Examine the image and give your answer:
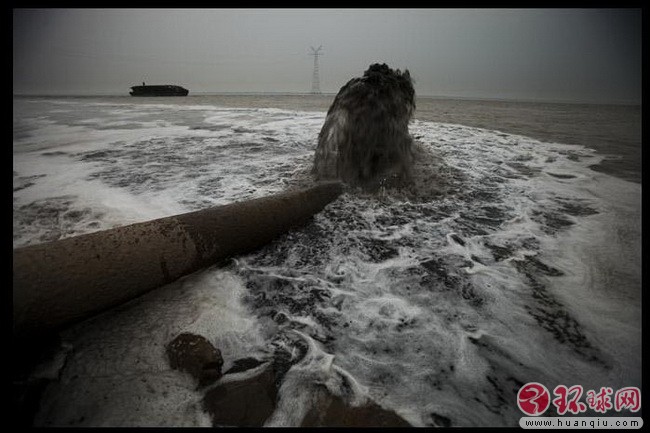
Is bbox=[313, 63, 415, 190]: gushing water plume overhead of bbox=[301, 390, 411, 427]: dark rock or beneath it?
overhead

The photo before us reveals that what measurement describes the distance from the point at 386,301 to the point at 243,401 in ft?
3.99

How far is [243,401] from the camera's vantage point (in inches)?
62.6

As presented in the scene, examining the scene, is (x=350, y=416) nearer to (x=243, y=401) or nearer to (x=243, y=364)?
(x=243, y=401)

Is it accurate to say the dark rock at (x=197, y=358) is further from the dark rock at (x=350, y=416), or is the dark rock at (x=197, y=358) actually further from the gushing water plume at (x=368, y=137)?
the gushing water plume at (x=368, y=137)

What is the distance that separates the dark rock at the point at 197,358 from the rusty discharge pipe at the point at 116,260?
50cm

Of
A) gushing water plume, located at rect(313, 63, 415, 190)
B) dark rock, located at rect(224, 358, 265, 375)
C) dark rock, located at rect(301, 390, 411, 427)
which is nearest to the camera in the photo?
dark rock, located at rect(301, 390, 411, 427)

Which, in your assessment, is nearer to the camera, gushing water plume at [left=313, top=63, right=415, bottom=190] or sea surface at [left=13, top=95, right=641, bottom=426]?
sea surface at [left=13, top=95, right=641, bottom=426]

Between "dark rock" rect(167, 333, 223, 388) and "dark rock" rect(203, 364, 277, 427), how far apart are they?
0.29ft

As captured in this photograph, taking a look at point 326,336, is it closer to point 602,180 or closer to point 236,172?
point 236,172

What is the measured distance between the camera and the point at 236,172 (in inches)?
213

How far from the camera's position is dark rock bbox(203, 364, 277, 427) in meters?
1.51

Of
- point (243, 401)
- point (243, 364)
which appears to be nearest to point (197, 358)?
point (243, 364)

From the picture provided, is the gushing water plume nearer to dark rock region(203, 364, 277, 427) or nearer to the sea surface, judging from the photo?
the sea surface

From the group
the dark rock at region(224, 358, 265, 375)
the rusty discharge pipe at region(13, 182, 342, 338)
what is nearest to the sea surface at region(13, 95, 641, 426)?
the dark rock at region(224, 358, 265, 375)
